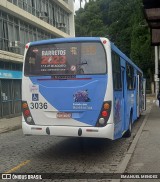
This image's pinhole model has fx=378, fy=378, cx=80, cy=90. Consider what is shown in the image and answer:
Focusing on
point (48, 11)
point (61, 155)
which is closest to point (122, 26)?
point (48, 11)

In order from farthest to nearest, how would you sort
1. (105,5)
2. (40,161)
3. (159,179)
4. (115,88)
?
(105,5)
(115,88)
(40,161)
(159,179)

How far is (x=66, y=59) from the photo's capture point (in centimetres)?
980

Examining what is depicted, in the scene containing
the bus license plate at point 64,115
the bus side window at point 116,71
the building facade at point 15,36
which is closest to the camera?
the bus license plate at point 64,115

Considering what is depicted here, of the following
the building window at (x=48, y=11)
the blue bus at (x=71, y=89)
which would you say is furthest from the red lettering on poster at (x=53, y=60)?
the building window at (x=48, y=11)

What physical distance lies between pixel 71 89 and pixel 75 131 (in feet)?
3.47

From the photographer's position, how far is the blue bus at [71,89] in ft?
30.6

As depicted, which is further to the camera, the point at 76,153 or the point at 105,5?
the point at 105,5

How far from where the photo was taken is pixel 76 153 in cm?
1038

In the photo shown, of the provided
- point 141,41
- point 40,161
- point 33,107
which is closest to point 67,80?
point 33,107

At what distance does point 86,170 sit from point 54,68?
294cm

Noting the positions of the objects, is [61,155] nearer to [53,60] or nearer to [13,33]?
[53,60]

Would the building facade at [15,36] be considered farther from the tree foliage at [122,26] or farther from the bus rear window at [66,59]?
the tree foliage at [122,26]

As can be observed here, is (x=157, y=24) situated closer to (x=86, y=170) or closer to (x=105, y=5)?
(x=86, y=170)

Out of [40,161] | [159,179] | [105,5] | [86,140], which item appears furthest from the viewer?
[105,5]
